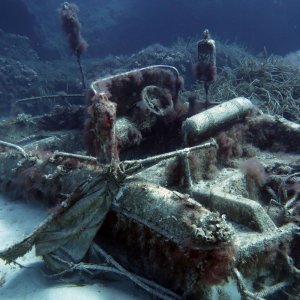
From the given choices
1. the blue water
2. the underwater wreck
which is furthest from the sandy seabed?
the blue water

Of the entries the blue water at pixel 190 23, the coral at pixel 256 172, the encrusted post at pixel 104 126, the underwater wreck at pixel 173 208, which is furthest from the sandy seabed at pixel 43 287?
the blue water at pixel 190 23

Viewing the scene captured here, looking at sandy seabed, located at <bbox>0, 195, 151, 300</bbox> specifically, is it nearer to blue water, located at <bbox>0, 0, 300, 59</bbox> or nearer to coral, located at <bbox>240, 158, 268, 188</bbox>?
coral, located at <bbox>240, 158, 268, 188</bbox>

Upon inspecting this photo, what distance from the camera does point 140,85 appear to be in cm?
616

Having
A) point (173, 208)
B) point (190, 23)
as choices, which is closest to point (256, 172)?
point (173, 208)

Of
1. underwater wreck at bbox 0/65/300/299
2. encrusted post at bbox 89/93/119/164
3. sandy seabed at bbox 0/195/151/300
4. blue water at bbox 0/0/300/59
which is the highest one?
blue water at bbox 0/0/300/59

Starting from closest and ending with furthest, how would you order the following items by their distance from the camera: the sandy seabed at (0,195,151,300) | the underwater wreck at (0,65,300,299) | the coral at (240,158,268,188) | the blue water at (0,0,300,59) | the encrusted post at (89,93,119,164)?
the underwater wreck at (0,65,300,299)
the sandy seabed at (0,195,151,300)
the encrusted post at (89,93,119,164)
the coral at (240,158,268,188)
the blue water at (0,0,300,59)

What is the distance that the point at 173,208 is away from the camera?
3.14m

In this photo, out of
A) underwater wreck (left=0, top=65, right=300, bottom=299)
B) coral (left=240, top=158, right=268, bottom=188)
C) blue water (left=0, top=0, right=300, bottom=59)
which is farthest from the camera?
blue water (left=0, top=0, right=300, bottom=59)

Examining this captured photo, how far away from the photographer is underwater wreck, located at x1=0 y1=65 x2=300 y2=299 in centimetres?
295

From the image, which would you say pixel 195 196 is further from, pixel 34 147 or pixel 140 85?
pixel 34 147

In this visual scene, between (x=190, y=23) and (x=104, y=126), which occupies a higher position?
(x=190, y=23)

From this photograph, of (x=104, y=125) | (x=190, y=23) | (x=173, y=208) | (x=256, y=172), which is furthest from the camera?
(x=190, y=23)

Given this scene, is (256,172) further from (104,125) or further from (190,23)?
(190,23)

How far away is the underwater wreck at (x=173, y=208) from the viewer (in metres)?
2.95
